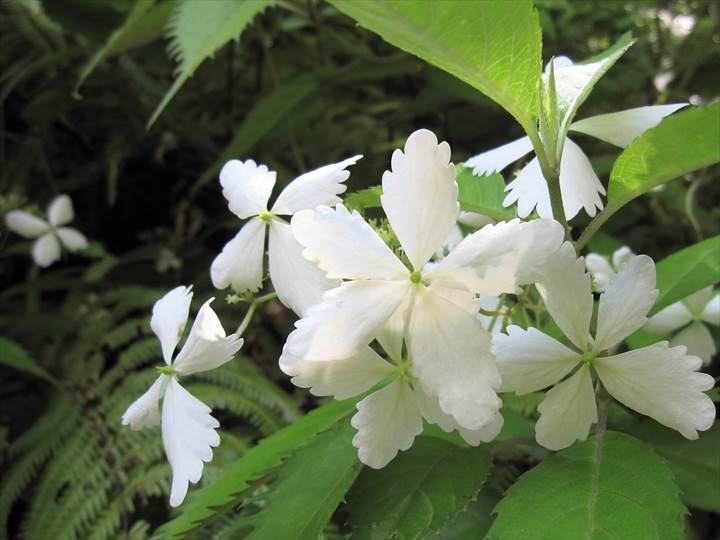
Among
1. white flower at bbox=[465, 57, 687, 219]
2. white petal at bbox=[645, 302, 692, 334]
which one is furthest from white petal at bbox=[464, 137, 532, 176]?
white petal at bbox=[645, 302, 692, 334]

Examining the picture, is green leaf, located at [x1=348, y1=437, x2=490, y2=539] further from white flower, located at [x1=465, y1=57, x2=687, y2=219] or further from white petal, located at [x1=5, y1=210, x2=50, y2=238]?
white petal, located at [x1=5, y1=210, x2=50, y2=238]

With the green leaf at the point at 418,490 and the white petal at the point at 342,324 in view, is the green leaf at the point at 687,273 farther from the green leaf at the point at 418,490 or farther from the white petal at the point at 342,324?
the white petal at the point at 342,324

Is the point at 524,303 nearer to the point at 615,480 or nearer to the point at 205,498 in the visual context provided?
the point at 615,480

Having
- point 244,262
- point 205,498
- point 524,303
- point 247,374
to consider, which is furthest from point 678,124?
point 247,374

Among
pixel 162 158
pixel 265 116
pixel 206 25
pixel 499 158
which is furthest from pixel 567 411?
pixel 162 158

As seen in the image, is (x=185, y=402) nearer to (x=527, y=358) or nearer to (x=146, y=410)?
(x=146, y=410)
